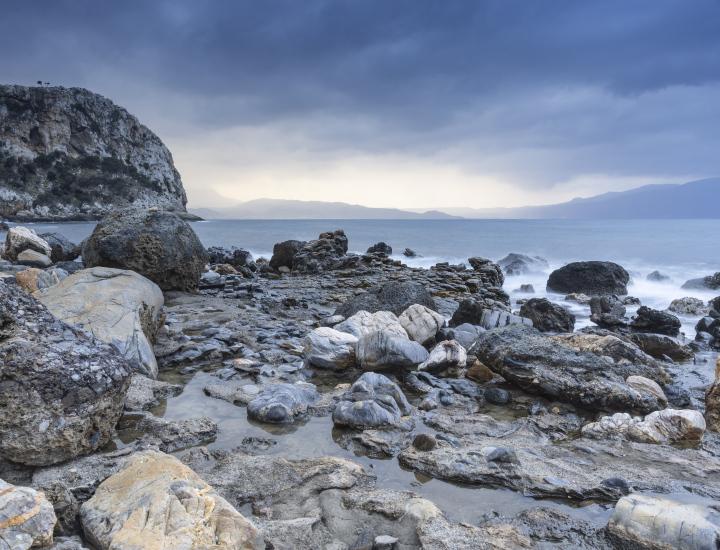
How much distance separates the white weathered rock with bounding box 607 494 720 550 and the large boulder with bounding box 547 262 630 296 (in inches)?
531

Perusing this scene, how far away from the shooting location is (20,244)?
15055 mm

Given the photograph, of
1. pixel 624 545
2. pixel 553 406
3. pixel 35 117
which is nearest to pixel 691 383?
pixel 553 406

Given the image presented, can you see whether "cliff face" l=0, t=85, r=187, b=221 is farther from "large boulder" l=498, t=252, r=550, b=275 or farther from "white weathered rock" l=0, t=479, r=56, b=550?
"white weathered rock" l=0, t=479, r=56, b=550

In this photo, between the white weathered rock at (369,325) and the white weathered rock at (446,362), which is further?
the white weathered rock at (369,325)

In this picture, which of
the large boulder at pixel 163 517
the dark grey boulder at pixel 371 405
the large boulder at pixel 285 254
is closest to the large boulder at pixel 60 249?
Result: the large boulder at pixel 285 254

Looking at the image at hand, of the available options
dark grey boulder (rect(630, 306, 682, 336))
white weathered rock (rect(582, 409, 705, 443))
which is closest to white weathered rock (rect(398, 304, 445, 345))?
white weathered rock (rect(582, 409, 705, 443))

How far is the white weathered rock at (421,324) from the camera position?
6422 millimetres

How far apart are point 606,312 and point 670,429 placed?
808 centimetres

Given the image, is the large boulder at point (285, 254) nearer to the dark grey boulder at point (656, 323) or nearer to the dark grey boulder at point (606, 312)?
the dark grey boulder at point (606, 312)

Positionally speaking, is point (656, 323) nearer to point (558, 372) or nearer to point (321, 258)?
point (558, 372)

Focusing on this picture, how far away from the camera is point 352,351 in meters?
5.36

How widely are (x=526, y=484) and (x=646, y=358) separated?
4094 mm

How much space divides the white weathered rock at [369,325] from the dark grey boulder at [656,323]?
258 inches

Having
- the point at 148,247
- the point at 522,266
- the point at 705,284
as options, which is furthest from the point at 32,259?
the point at 705,284
